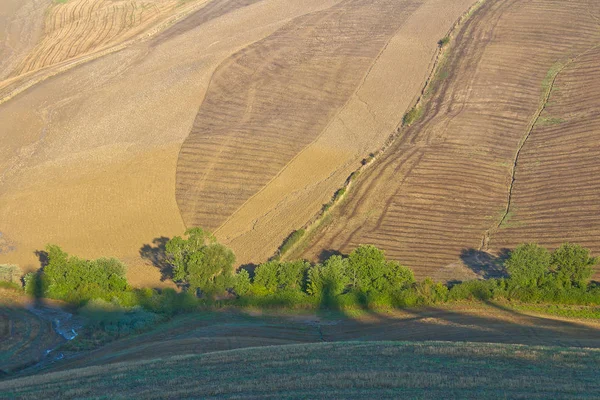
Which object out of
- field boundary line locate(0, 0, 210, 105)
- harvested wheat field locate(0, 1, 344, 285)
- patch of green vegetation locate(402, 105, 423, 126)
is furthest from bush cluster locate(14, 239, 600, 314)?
field boundary line locate(0, 0, 210, 105)

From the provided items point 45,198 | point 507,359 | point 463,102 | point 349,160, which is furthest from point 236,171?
point 507,359

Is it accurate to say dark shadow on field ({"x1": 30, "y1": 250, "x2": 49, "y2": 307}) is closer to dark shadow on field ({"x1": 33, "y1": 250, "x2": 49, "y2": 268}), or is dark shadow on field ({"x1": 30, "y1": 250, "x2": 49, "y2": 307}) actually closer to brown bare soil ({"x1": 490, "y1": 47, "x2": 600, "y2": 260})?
dark shadow on field ({"x1": 33, "y1": 250, "x2": 49, "y2": 268})

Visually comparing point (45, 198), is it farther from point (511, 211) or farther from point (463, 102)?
point (463, 102)

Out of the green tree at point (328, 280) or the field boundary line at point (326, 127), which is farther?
the field boundary line at point (326, 127)

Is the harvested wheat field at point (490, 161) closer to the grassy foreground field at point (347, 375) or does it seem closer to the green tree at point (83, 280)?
the green tree at point (83, 280)

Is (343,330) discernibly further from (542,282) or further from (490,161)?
(490,161)

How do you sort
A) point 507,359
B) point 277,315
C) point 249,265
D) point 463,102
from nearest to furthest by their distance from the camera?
point 507,359
point 277,315
point 249,265
point 463,102

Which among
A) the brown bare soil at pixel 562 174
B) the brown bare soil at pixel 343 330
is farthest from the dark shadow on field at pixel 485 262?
the brown bare soil at pixel 343 330
